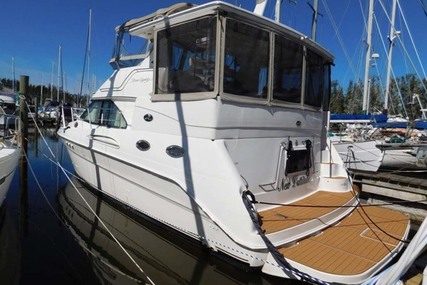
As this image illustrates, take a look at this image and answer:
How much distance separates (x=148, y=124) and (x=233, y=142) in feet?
5.21

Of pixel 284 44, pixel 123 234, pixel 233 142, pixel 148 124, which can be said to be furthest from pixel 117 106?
pixel 284 44

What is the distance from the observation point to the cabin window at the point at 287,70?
16.9 ft

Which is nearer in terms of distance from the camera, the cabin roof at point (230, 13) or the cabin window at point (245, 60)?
the cabin roof at point (230, 13)

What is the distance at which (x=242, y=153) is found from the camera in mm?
4762

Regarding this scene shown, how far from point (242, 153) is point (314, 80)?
2394 millimetres

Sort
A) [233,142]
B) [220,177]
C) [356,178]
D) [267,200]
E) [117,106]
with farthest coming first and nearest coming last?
[356,178] → [117,106] → [267,200] → [233,142] → [220,177]

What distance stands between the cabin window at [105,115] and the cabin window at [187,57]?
165 cm

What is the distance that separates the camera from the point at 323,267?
3488 mm

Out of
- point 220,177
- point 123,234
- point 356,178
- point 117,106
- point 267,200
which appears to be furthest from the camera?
point 356,178

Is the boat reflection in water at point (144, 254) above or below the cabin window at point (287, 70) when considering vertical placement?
below

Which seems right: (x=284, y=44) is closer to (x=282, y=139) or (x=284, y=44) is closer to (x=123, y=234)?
(x=282, y=139)

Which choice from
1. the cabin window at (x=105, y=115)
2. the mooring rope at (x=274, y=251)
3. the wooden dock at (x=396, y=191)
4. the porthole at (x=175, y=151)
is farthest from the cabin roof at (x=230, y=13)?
the wooden dock at (x=396, y=191)

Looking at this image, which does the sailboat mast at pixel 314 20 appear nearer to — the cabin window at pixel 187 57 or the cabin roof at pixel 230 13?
the cabin roof at pixel 230 13

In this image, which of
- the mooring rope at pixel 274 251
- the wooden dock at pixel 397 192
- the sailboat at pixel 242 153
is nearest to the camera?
the mooring rope at pixel 274 251
